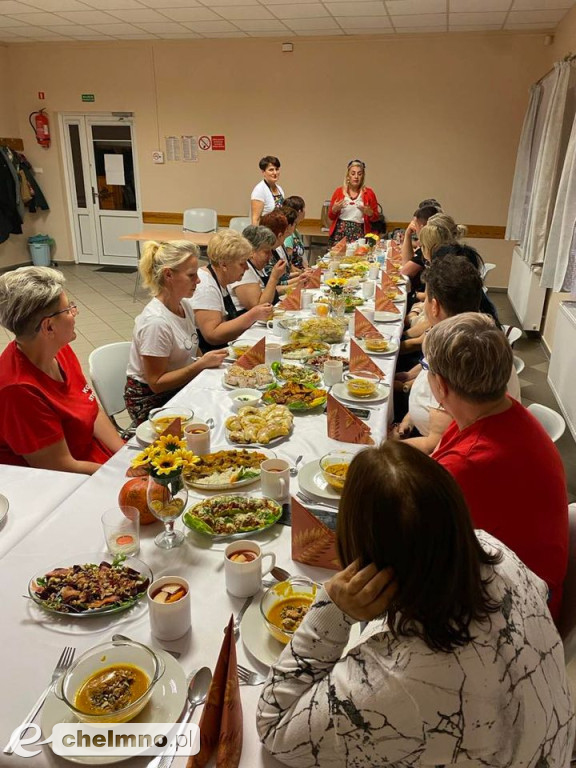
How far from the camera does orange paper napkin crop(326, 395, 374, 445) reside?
6.52 ft

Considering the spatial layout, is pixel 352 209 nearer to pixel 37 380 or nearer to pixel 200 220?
pixel 200 220

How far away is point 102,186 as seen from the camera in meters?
9.40

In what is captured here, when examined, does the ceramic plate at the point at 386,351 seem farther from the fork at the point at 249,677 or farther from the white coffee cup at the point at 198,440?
the fork at the point at 249,677

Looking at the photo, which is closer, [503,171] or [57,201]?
[503,171]

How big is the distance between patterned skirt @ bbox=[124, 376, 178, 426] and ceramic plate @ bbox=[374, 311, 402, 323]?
158cm

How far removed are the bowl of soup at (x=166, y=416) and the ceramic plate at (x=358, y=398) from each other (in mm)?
639

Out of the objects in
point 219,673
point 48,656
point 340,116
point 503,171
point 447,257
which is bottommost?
point 48,656

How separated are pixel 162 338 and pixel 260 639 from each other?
5.89 feet

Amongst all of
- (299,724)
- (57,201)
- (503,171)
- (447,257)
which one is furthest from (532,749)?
(57,201)

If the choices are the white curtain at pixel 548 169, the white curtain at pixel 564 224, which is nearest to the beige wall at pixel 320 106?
the white curtain at pixel 548 169

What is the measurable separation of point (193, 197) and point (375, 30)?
351 cm

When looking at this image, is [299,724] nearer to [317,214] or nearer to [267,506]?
[267,506]

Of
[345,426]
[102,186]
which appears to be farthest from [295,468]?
[102,186]

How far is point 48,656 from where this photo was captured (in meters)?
1.14
